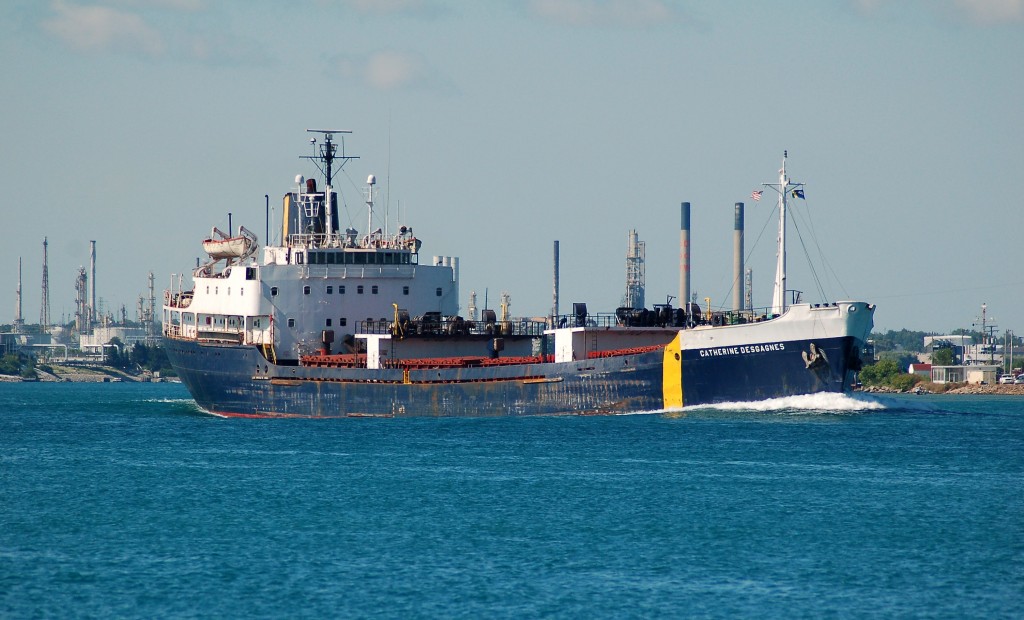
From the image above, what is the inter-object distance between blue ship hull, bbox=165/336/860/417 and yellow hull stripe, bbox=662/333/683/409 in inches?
1.7

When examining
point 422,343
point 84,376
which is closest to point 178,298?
point 422,343

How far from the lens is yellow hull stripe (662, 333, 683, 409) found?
156 feet

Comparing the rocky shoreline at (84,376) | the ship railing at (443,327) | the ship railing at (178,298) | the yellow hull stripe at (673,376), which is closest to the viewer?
the yellow hull stripe at (673,376)

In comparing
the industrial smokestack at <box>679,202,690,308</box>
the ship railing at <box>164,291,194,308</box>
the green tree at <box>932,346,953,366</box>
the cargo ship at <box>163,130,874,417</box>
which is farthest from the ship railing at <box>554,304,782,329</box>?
the green tree at <box>932,346,953,366</box>

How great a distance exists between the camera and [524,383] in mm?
51000

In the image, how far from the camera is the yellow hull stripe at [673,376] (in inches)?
1871

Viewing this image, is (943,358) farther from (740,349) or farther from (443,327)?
(740,349)

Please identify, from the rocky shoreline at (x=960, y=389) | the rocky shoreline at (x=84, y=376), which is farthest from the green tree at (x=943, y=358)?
the rocky shoreline at (x=84, y=376)

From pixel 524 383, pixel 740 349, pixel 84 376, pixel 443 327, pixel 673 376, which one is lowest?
pixel 84 376

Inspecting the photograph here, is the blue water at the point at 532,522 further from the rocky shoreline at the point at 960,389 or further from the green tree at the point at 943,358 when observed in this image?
the green tree at the point at 943,358

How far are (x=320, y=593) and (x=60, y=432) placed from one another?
1279 inches

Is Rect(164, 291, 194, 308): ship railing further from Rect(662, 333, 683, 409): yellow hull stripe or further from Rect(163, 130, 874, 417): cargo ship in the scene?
Rect(662, 333, 683, 409): yellow hull stripe

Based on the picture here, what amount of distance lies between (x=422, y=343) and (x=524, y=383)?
21.0 feet

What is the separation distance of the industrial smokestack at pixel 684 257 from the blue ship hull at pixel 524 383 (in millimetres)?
53735
